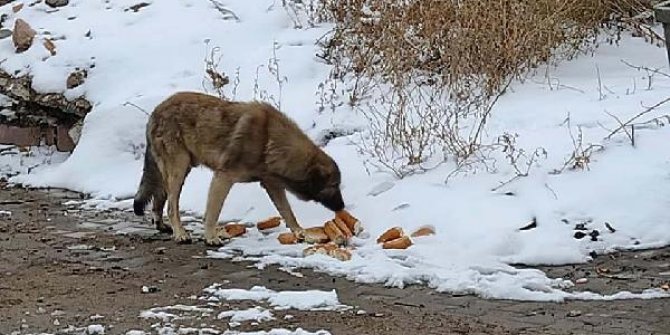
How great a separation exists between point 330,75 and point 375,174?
2570mm

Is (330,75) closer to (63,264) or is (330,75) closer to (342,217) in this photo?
(342,217)

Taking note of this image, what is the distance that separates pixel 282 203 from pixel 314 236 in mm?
490

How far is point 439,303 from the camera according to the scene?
616 centimetres

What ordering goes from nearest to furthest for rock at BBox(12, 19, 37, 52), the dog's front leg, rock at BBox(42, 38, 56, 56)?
1. the dog's front leg
2. rock at BBox(42, 38, 56, 56)
3. rock at BBox(12, 19, 37, 52)

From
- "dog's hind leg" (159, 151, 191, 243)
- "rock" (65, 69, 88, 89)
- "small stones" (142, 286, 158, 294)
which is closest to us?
"small stones" (142, 286, 158, 294)

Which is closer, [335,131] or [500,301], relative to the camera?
[500,301]

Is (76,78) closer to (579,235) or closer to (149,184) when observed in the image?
(149,184)

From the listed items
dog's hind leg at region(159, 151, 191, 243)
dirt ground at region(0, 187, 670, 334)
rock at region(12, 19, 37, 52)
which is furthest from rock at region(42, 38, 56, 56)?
dog's hind leg at region(159, 151, 191, 243)

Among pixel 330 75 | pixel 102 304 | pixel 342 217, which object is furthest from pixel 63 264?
pixel 330 75

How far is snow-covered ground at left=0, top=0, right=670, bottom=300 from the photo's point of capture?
23.4 feet

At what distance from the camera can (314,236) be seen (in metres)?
7.79

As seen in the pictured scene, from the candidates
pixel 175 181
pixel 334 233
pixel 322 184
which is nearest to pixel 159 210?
pixel 175 181

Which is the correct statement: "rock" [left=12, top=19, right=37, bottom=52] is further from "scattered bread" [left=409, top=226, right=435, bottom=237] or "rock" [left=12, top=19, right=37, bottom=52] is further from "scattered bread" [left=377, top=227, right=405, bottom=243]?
"scattered bread" [left=409, top=226, right=435, bottom=237]

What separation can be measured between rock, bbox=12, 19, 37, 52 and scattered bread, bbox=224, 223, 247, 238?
5649 mm
